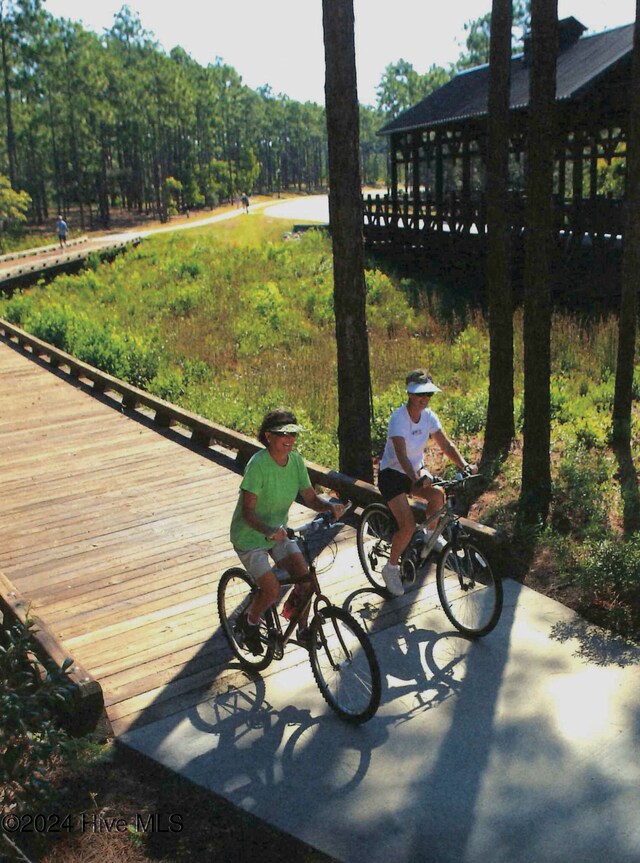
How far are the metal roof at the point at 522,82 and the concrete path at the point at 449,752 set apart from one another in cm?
2084

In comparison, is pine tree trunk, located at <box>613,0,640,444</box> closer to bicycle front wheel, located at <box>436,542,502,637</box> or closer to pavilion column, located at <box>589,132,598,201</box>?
bicycle front wheel, located at <box>436,542,502,637</box>

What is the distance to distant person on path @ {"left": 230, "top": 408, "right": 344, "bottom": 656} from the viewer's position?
5.96 meters

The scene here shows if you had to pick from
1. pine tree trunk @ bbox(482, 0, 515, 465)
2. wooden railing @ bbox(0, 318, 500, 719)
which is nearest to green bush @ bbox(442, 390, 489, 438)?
pine tree trunk @ bbox(482, 0, 515, 465)

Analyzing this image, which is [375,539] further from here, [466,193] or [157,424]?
[466,193]

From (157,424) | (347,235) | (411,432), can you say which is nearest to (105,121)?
(157,424)

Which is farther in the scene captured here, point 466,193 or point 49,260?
point 49,260

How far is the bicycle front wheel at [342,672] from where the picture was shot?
19.2 feet

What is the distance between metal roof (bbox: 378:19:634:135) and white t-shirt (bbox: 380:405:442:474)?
64.0 feet

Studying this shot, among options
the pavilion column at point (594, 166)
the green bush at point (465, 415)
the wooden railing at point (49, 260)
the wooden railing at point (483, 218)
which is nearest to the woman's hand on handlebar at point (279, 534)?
the green bush at point (465, 415)

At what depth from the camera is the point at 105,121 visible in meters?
80.1

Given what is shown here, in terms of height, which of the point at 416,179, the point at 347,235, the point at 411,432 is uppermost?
the point at 416,179

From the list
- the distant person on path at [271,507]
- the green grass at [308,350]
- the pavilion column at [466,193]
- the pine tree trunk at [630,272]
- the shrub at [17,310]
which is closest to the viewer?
the distant person on path at [271,507]

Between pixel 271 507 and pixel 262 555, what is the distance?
336mm

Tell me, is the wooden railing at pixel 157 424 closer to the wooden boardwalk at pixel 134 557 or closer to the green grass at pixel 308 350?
the wooden boardwalk at pixel 134 557
